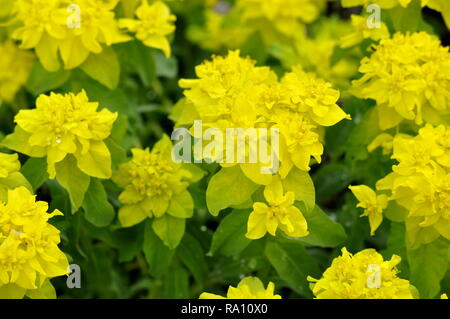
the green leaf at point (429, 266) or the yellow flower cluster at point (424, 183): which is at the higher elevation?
the yellow flower cluster at point (424, 183)

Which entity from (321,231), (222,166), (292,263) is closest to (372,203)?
(321,231)

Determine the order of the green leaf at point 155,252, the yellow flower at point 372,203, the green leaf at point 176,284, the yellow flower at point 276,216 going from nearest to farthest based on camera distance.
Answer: the yellow flower at point 276,216 < the yellow flower at point 372,203 < the green leaf at point 155,252 < the green leaf at point 176,284

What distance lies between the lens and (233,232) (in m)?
1.71

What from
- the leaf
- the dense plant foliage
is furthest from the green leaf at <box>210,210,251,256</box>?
the leaf

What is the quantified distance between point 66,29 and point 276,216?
69cm

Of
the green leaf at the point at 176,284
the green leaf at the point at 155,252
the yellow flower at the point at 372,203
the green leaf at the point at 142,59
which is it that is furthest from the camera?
the green leaf at the point at 142,59

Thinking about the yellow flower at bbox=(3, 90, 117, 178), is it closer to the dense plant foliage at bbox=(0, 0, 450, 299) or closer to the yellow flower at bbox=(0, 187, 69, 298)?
the dense plant foliage at bbox=(0, 0, 450, 299)

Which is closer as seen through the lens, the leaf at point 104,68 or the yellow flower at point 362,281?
the yellow flower at point 362,281

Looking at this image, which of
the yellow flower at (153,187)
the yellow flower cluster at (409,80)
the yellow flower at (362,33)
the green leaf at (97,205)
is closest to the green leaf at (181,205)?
the yellow flower at (153,187)

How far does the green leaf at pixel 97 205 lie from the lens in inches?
68.7

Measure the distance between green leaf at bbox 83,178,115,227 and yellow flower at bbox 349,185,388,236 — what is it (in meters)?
0.53

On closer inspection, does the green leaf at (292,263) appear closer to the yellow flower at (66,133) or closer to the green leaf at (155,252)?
the green leaf at (155,252)

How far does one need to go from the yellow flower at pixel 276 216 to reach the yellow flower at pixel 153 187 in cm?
22
